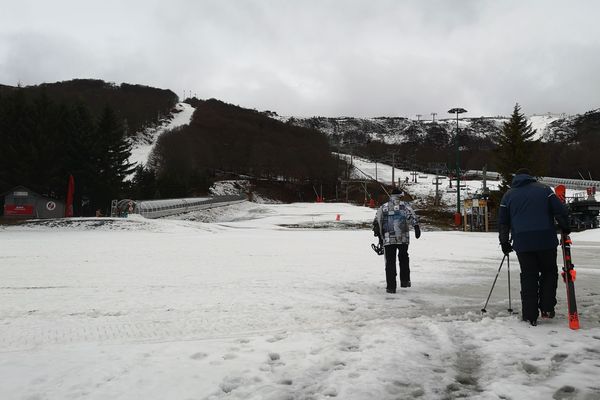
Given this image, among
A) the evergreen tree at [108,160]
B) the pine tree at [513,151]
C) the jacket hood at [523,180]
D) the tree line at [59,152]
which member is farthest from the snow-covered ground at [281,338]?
the evergreen tree at [108,160]

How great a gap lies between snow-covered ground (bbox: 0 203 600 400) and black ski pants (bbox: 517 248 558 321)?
0.22 metres

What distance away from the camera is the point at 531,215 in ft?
18.7

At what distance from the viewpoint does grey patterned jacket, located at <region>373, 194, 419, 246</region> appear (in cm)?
791

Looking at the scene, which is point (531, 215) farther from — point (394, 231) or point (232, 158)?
point (232, 158)

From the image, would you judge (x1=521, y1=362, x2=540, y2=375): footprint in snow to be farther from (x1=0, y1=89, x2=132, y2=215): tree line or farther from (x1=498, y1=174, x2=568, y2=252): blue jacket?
(x1=0, y1=89, x2=132, y2=215): tree line

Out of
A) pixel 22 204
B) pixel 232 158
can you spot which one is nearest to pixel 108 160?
pixel 22 204

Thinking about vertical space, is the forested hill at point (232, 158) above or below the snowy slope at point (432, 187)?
above

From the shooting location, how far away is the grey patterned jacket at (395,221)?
791 centimetres

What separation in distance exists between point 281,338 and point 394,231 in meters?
3.57

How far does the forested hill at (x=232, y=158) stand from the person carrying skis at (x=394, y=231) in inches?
2514

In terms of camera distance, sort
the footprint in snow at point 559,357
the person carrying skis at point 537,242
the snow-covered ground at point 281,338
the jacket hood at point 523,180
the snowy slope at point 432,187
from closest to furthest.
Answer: the snow-covered ground at point 281,338 < the footprint in snow at point 559,357 < the person carrying skis at point 537,242 < the jacket hood at point 523,180 < the snowy slope at point 432,187

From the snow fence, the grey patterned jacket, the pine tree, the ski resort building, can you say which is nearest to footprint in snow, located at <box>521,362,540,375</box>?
the grey patterned jacket

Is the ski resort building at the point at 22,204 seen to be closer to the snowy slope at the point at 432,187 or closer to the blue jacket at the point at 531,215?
the blue jacket at the point at 531,215

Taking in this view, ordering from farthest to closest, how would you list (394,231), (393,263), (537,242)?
(394,231)
(393,263)
(537,242)
